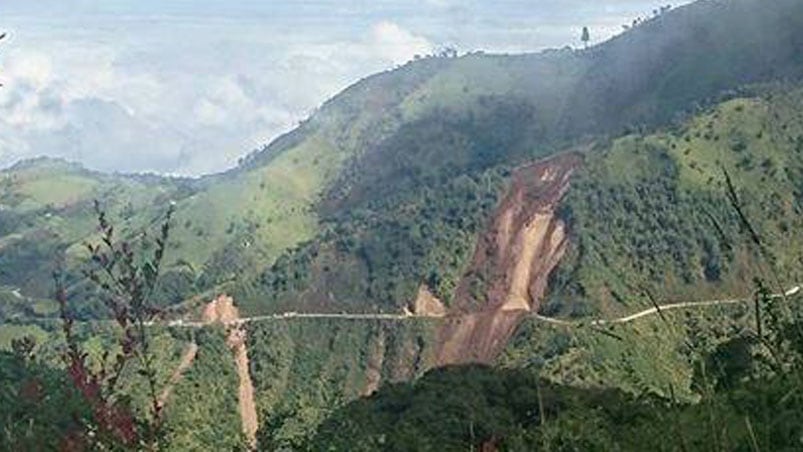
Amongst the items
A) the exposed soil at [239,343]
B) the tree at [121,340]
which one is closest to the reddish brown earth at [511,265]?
the exposed soil at [239,343]

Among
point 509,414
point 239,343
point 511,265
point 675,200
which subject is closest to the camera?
point 509,414

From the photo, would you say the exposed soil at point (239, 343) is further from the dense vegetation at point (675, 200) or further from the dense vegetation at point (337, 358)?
the dense vegetation at point (675, 200)

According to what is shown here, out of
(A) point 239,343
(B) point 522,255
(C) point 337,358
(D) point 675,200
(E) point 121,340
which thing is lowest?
(C) point 337,358

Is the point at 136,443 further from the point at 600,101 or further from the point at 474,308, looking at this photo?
the point at 600,101

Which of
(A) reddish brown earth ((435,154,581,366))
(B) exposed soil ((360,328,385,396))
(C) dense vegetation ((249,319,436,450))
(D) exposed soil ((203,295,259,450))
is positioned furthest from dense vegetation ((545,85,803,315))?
(D) exposed soil ((203,295,259,450))

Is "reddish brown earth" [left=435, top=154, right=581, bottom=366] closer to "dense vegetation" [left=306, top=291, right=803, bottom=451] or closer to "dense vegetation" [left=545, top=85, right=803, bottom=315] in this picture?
"dense vegetation" [left=545, top=85, right=803, bottom=315]

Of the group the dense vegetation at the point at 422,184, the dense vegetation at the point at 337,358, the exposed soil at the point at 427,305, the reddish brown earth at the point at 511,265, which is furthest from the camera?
the dense vegetation at the point at 422,184

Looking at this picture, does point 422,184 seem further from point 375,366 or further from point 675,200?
point 675,200

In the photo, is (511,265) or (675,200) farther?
(511,265)

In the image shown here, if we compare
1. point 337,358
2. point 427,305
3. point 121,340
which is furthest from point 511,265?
point 121,340

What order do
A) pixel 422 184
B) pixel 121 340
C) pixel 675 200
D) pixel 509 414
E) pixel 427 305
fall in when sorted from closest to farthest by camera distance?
pixel 121 340
pixel 509 414
pixel 675 200
pixel 427 305
pixel 422 184
